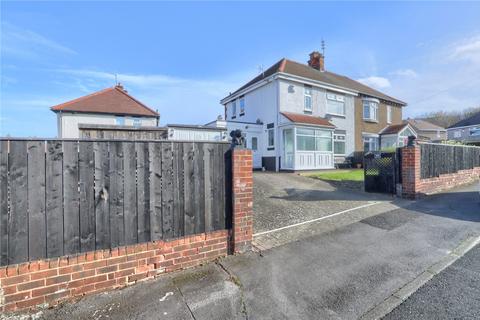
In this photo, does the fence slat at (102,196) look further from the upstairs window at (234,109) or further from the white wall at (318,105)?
the upstairs window at (234,109)

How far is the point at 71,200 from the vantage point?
2.79 m

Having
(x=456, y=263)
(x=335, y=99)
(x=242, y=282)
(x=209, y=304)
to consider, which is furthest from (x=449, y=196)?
(x=335, y=99)

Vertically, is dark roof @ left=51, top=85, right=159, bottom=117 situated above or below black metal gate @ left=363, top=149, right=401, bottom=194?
above

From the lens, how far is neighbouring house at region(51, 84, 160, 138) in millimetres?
A: 19781

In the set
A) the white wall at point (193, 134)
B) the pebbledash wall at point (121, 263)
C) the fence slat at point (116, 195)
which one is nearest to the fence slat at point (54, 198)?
the pebbledash wall at point (121, 263)

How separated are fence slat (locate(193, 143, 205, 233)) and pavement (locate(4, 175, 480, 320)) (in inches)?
23.6

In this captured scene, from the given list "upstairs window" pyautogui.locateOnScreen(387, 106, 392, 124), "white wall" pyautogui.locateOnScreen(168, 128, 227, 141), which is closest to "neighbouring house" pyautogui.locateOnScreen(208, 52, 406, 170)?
"upstairs window" pyautogui.locateOnScreen(387, 106, 392, 124)

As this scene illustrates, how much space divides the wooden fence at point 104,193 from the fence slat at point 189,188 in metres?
0.01

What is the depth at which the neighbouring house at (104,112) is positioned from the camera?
19.8 metres

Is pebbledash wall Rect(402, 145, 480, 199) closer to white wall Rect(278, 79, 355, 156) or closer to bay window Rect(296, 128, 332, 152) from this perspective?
bay window Rect(296, 128, 332, 152)

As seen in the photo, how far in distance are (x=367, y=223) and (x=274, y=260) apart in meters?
2.73

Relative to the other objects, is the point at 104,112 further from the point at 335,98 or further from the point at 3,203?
the point at 3,203

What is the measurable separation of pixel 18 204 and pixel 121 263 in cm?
122

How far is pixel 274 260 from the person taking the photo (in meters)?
3.60
